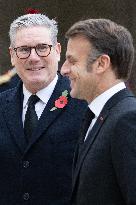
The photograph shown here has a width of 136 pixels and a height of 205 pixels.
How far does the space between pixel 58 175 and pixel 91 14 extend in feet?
11.5

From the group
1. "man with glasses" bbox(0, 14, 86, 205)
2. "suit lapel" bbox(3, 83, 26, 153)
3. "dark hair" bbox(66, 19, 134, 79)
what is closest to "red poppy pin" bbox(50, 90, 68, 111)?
"man with glasses" bbox(0, 14, 86, 205)

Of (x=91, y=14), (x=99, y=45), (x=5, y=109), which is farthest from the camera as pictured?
(x=91, y=14)

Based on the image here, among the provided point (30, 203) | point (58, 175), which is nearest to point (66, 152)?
point (58, 175)

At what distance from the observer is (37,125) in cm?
312

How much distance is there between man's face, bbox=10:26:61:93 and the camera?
10.4ft

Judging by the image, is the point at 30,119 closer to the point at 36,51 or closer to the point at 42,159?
the point at 42,159

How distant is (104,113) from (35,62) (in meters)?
0.83

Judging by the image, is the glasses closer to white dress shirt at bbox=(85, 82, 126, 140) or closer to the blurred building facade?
white dress shirt at bbox=(85, 82, 126, 140)

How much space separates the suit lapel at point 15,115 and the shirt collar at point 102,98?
0.70 meters

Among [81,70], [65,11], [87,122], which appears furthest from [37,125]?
[65,11]

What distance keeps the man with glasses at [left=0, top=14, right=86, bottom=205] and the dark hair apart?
709 millimetres

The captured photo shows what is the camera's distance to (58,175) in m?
3.04

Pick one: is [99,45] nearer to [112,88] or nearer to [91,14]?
[112,88]

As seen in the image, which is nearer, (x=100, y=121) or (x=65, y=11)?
(x=100, y=121)
